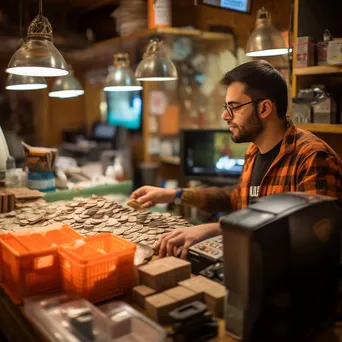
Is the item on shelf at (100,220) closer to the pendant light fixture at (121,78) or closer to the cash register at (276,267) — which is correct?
the cash register at (276,267)

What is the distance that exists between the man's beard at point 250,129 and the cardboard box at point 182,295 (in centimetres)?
104

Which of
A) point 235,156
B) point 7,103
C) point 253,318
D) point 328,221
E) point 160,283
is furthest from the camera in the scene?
point 7,103

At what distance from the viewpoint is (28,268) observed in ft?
4.91

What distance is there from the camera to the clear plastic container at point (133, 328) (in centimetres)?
119

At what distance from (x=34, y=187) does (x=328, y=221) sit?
267cm

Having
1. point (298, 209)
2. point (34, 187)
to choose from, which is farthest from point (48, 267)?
point (34, 187)

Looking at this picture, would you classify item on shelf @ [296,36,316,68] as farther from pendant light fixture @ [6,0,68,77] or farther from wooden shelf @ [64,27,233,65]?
wooden shelf @ [64,27,233,65]

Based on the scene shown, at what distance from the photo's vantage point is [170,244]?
1786 mm

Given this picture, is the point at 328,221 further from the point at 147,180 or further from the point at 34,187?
the point at 147,180

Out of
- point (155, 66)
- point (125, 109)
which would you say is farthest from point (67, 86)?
point (125, 109)

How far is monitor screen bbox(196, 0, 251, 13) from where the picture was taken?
323cm

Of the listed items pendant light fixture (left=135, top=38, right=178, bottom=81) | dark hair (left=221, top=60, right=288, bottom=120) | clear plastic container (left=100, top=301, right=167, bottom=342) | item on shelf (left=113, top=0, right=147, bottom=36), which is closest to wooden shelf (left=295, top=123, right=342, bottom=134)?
dark hair (left=221, top=60, right=288, bottom=120)

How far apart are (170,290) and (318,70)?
2.06 metres

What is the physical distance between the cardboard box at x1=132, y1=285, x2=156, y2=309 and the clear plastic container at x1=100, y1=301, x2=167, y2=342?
4.1 inches
